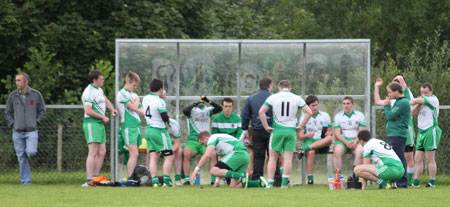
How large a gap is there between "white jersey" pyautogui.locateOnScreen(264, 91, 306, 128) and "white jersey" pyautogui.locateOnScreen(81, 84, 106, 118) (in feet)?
8.95

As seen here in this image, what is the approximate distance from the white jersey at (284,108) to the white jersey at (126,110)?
2313mm

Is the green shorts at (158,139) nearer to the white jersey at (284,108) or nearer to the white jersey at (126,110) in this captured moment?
the white jersey at (126,110)

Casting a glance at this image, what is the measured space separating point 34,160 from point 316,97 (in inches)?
200

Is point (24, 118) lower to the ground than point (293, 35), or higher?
lower

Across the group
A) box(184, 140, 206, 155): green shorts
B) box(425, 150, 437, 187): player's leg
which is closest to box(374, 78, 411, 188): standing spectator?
box(425, 150, 437, 187): player's leg

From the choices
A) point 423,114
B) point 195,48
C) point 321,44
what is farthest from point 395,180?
point 195,48

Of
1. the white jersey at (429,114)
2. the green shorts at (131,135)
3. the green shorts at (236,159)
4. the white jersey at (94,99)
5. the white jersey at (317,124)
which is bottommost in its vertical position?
the green shorts at (236,159)

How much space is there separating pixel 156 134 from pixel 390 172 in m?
3.70

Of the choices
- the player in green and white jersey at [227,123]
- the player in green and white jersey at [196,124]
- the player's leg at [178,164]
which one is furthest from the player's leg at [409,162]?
the player's leg at [178,164]

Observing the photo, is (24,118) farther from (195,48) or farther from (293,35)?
(293,35)

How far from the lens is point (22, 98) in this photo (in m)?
13.8

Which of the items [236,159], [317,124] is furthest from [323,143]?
[236,159]

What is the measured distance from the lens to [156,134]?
1330 centimetres

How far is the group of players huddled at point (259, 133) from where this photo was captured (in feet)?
41.0
